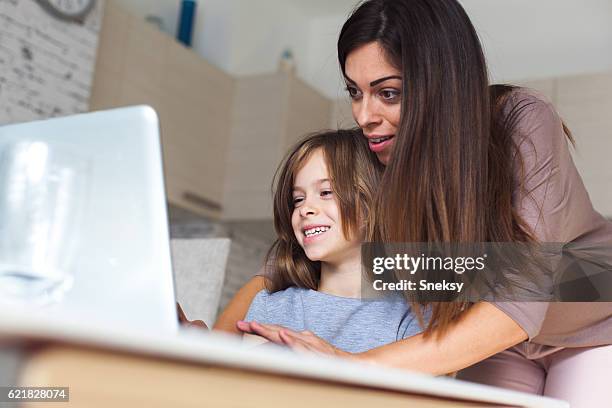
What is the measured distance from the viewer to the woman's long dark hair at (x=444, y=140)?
1244 millimetres

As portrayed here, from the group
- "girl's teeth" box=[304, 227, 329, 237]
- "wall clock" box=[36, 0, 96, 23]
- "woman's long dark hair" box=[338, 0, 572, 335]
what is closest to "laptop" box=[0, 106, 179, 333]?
"woman's long dark hair" box=[338, 0, 572, 335]

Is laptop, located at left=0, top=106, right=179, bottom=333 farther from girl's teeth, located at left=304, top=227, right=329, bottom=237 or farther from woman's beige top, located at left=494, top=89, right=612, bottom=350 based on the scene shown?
girl's teeth, located at left=304, top=227, right=329, bottom=237

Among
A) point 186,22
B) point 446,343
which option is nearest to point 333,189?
point 446,343

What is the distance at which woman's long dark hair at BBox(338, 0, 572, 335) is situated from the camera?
124 cm

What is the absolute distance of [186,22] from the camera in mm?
4016

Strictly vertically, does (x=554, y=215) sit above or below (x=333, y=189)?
below

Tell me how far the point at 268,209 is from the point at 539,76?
1.53 meters

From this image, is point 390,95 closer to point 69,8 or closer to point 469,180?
point 469,180

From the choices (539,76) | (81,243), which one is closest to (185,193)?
(539,76)

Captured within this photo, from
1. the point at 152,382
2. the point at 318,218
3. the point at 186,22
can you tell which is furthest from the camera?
the point at 186,22

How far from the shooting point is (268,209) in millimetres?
3848

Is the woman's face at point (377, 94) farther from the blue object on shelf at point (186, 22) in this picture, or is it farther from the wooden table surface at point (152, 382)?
the blue object on shelf at point (186, 22)

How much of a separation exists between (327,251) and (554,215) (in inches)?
17.5

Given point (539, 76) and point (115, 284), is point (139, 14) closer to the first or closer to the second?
point (539, 76)
